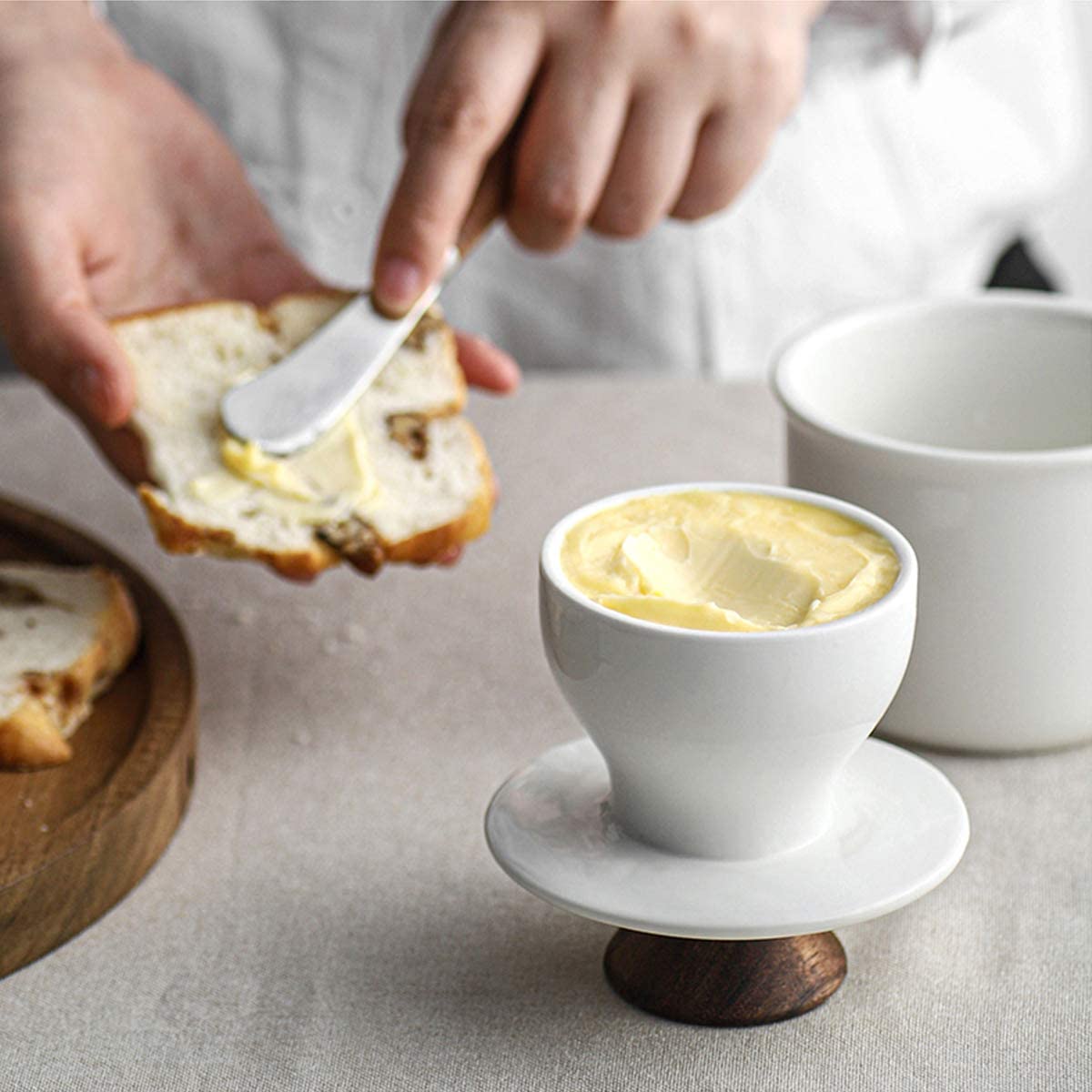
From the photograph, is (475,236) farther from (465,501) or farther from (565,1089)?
(565,1089)

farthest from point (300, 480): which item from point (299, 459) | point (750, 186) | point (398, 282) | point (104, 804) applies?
point (750, 186)

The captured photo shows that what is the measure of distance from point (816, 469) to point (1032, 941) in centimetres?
28

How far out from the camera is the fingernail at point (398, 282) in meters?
1.07

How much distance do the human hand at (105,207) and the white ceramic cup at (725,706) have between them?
522 millimetres

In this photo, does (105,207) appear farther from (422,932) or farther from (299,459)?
(422,932)

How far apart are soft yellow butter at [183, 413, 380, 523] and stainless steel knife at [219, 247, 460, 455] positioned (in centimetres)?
1

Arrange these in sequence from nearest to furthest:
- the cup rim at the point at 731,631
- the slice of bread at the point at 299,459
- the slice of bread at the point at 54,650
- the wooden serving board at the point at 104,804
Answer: the cup rim at the point at 731,631 < the wooden serving board at the point at 104,804 < the slice of bread at the point at 54,650 < the slice of bread at the point at 299,459

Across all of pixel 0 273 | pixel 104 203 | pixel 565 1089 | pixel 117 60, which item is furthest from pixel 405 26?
pixel 565 1089

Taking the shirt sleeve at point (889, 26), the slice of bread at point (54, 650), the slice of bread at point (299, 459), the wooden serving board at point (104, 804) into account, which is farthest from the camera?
the shirt sleeve at point (889, 26)

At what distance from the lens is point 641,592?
640mm

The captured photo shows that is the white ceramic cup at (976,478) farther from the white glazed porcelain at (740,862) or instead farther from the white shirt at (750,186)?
the white shirt at (750,186)

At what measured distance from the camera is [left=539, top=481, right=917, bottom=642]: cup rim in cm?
60

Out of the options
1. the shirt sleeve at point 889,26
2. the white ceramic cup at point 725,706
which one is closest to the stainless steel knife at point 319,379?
the white ceramic cup at point 725,706

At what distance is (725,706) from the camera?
1.98 ft
